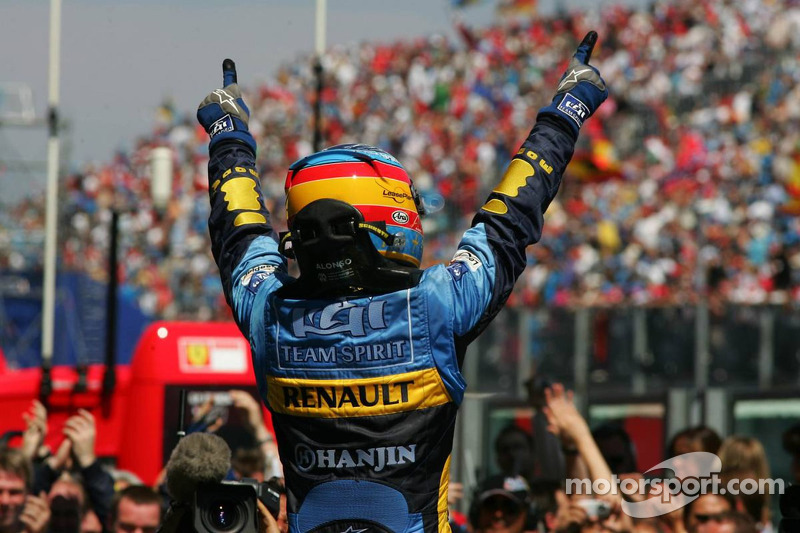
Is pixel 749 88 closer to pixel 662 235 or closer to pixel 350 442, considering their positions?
pixel 662 235

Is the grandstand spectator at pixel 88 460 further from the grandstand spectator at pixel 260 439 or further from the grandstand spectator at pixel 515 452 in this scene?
the grandstand spectator at pixel 515 452

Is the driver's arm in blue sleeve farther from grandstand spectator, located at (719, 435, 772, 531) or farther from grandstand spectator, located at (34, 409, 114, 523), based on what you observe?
grandstand spectator, located at (34, 409, 114, 523)

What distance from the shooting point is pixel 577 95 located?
3.11 meters

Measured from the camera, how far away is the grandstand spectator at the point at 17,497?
16.4ft

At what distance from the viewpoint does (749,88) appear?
67.7ft

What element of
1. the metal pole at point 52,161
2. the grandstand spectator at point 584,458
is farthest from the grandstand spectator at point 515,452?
the metal pole at point 52,161

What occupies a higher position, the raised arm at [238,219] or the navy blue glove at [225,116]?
the navy blue glove at [225,116]

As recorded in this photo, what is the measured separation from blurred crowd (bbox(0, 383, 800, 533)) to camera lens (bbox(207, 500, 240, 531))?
1.26 metres

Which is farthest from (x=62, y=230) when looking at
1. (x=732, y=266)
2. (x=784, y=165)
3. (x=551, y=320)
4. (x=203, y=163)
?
(x=203, y=163)

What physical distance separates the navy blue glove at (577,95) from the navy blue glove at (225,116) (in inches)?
29.8

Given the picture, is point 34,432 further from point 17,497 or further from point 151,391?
point 151,391

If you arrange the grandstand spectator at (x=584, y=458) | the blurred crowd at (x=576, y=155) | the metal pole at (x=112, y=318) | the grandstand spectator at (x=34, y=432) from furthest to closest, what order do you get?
the blurred crowd at (x=576, y=155), the metal pole at (x=112, y=318), the grandstand spectator at (x=34, y=432), the grandstand spectator at (x=584, y=458)

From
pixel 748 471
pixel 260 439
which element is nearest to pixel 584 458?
pixel 748 471

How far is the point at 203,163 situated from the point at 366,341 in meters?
23.2
